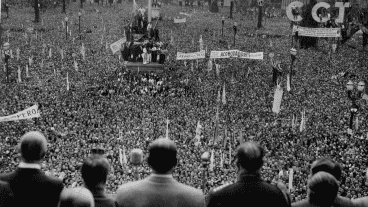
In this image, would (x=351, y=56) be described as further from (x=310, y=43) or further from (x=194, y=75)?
(x=194, y=75)

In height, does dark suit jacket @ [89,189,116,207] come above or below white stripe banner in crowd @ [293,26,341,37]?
above

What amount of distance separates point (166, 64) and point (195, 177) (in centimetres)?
2315

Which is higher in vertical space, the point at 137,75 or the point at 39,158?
the point at 39,158

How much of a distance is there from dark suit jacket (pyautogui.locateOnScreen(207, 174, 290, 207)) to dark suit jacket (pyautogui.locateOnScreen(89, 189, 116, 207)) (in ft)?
2.65

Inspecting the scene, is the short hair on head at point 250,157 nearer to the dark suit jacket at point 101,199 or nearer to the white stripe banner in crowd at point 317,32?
the dark suit jacket at point 101,199

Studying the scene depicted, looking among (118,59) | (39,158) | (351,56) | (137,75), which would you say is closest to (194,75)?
(137,75)

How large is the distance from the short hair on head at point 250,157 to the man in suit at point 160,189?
1.45 feet

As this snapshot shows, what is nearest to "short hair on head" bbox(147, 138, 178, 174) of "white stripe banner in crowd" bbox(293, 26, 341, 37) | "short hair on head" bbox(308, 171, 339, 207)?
"short hair on head" bbox(308, 171, 339, 207)

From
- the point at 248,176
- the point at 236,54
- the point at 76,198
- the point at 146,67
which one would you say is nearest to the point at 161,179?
the point at 248,176

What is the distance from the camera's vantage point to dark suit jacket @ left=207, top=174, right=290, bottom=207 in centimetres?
435

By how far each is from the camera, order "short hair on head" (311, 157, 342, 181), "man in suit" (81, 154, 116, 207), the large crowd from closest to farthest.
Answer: "man in suit" (81, 154, 116, 207) < "short hair on head" (311, 157, 342, 181) < the large crowd

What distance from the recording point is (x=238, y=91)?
30656mm

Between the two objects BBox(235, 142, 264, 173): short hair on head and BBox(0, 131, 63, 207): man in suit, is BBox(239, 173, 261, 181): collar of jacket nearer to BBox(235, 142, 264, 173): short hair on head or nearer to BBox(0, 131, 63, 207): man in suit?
BBox(235, 142, 264, 173): short hair on head

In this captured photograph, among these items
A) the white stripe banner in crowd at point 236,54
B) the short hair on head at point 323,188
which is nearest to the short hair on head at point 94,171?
the short hair on head at point 323,188
